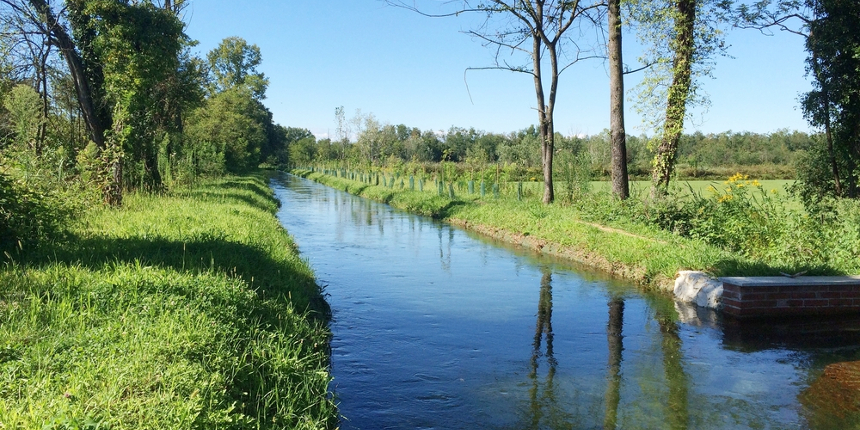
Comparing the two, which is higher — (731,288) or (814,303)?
(731,288)

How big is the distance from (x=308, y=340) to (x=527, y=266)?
7247 millimetres

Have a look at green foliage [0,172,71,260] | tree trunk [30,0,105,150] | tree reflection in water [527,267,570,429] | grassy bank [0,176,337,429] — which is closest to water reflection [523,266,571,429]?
tree reflection in water [527,267,570,429]

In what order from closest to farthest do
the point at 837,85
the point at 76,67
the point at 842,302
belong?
1. the point at 842,302
2. the point at 76,67
3. the point at 837,85

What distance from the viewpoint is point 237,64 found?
72.7 metres

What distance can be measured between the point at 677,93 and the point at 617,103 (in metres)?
1.89

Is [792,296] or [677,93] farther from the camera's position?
[677,93]

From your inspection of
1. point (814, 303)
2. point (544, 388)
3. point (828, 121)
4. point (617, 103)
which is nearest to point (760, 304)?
point (814, 303)

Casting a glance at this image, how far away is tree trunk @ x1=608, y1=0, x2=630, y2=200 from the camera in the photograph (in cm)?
1557

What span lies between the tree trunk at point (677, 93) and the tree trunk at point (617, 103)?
1.39 m

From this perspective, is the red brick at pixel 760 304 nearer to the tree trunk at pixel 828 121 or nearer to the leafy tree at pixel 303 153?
the tree trunk at pixel 828 121

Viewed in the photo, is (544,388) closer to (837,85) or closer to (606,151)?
(837,85)

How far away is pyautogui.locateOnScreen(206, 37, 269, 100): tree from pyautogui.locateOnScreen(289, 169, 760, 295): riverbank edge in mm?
56822

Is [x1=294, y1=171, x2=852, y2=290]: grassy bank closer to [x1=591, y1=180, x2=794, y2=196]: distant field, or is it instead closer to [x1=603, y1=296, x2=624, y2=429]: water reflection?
[x1=591, y1=180, x2=794, y2=196]: distant field

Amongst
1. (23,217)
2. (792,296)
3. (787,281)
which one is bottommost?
(792,296)
